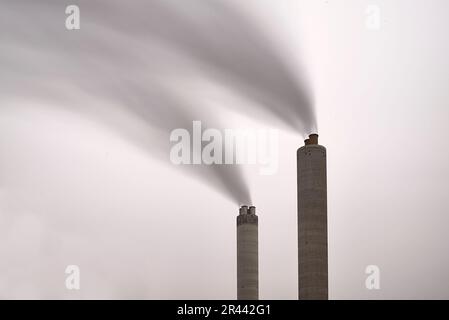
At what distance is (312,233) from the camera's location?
32.8 m

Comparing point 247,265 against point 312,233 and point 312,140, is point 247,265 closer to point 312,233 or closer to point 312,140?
point 312,140

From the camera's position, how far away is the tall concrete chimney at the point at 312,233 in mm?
32844

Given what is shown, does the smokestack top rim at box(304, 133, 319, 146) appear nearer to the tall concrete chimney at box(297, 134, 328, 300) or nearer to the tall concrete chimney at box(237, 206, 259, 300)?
the tall concrete chimney at box(297, 134, 328, 300)

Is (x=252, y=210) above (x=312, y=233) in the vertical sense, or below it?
above

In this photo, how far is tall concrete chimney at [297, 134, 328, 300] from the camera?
32.8 m

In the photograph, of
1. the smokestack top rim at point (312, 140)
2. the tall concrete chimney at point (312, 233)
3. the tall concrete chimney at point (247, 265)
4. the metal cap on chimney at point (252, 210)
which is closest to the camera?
the tall concrete chimney at point (312, 233)

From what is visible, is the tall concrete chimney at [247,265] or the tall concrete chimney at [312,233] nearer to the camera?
the tall concrete chimney at [312,233]

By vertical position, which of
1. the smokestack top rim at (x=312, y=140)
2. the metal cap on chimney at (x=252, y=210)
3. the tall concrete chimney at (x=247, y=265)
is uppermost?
the smokestack top rim at (x=312, y=140)

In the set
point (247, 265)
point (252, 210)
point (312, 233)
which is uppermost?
point (252, 210)

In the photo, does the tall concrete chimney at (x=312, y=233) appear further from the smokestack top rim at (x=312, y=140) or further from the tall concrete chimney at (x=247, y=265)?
the tall concrete chimney at (x=247, y=265)

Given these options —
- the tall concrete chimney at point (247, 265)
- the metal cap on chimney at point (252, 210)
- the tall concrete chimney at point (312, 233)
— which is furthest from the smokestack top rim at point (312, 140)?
the metal cap on chimney at point (252, 210)

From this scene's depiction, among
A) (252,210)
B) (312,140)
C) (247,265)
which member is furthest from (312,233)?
(252,210)
